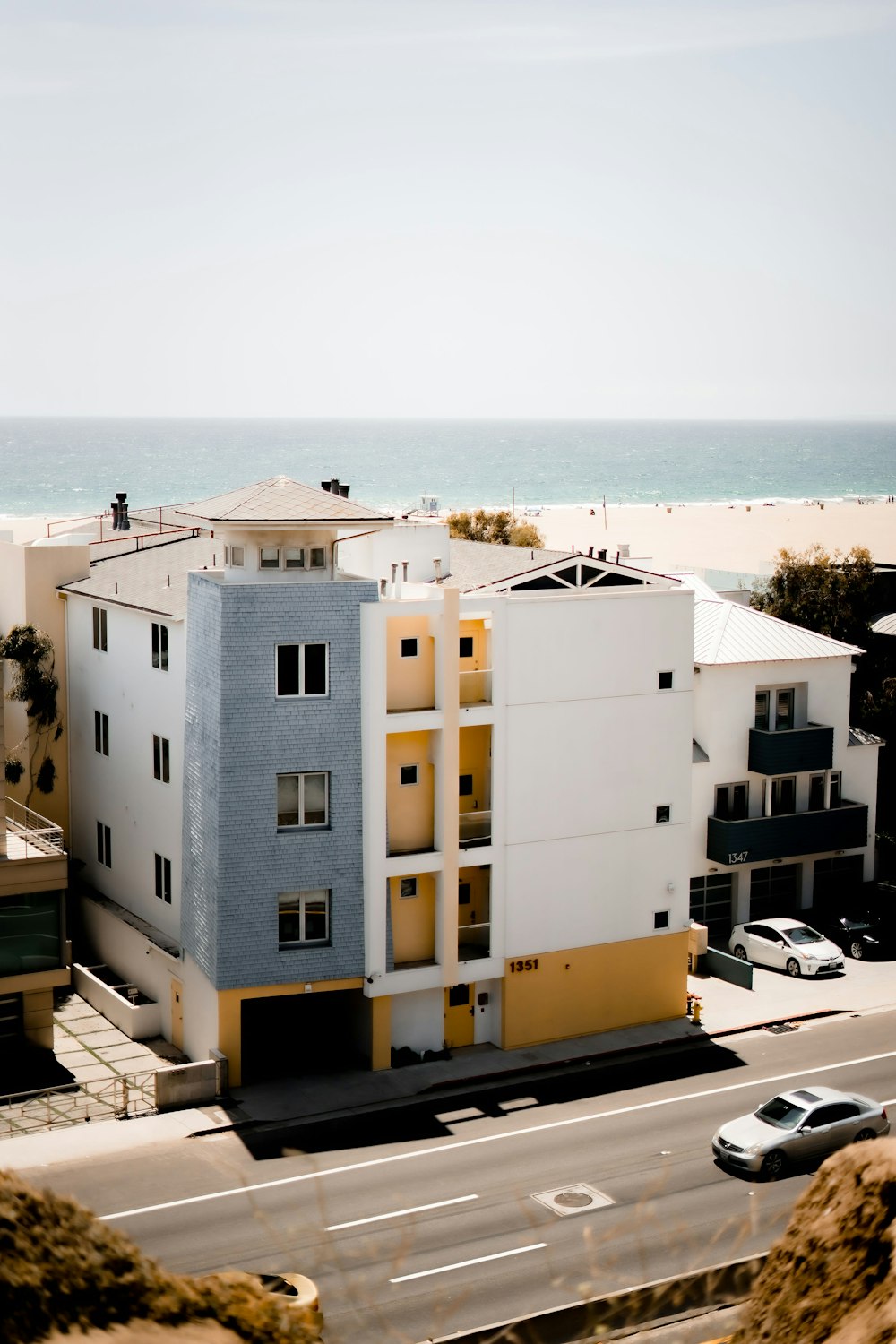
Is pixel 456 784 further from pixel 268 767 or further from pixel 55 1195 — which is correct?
pixel 55 1195

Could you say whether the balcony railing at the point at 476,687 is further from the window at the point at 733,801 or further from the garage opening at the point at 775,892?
the garage opening at the point at 775,892

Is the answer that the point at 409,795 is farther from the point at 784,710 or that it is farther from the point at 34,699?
the point at 784,710

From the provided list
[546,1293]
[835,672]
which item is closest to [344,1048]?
[546,1293]

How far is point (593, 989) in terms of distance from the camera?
39.9m

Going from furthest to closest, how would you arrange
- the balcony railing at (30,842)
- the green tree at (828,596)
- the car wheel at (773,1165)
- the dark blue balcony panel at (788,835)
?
the green tree at (828,596) → the dark blue balcony panel at (788,835) → the balcony railing at (30,842) → the car wheel at (773,1165)

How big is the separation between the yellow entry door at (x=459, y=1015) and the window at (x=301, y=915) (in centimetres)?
431

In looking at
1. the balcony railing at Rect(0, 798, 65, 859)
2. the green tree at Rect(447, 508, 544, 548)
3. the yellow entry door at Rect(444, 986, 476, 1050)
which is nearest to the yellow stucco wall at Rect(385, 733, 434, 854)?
the yellow entry door at Rect(444, 986, 476, 1050)

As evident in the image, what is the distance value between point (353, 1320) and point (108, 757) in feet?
81.2

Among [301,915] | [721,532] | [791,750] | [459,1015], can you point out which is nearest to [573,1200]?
[459,1015]

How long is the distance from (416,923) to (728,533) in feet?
455

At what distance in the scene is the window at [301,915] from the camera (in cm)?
3625

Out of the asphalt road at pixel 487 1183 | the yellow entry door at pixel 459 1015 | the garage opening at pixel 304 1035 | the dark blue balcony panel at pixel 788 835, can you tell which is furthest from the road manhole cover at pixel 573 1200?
the dark blue balcony panel at pixel 788 835

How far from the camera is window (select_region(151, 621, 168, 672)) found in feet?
133

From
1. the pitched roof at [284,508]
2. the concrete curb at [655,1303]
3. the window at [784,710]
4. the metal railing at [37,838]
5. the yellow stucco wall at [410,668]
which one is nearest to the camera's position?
the concrete curb at [655,1303]
